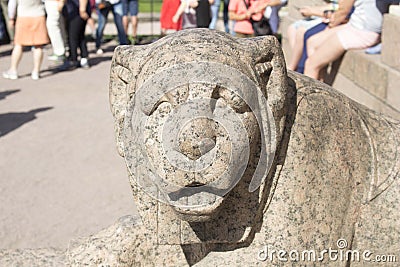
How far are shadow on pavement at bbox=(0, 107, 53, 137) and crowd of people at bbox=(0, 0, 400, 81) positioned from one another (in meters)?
1.63

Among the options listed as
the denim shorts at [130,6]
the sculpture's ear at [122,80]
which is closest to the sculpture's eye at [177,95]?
the sculpture's ear at [122,80]

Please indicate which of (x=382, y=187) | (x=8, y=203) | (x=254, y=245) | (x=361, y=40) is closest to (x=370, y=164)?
(x=382, y=187)

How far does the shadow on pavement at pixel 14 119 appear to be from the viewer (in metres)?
6.74

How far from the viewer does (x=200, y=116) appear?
1.65 metres

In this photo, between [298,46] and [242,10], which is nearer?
[298,46]

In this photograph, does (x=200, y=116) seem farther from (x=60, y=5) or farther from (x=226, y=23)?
(x=226, y=23)

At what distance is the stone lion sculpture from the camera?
1.68 metres

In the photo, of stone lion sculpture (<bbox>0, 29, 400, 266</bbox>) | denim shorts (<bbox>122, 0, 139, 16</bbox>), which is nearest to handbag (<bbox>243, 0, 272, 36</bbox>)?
denim shorts (<bbox>122, 0, 139, 16</bbox>)

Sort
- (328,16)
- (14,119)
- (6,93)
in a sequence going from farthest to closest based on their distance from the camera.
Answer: (6,93) < (14,119) < (328,16)

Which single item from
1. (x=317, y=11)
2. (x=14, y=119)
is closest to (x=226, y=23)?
(x=14, y=119)

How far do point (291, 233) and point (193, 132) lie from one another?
492 mm

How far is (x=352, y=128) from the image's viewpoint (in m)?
2.04

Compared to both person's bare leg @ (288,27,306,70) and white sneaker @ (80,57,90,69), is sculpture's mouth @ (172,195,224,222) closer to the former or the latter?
person's bare leg @ (288,27,306,70)

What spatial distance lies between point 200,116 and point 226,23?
9.45 meters
